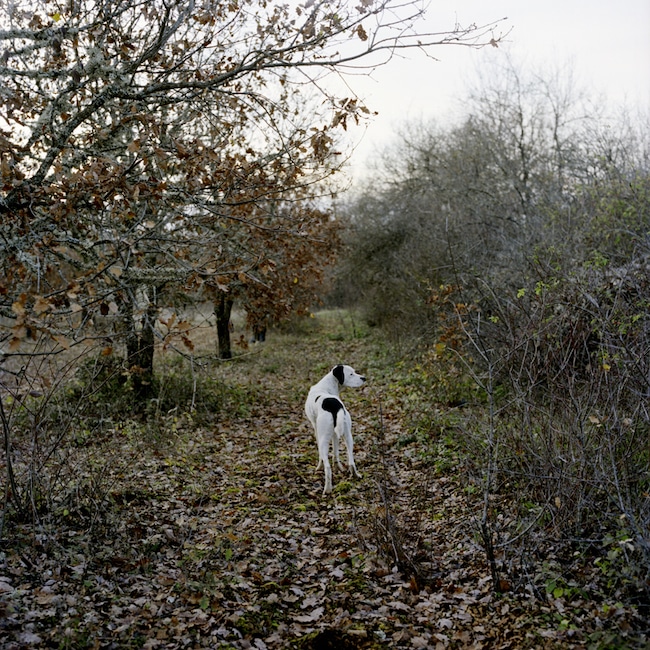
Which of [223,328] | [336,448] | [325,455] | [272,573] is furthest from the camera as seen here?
[223,328]

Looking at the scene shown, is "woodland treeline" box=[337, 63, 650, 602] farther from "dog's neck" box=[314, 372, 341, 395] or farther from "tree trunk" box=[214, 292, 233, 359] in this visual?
"tree trunk" box=[214, 292, 233, 359]

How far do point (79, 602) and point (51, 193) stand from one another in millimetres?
3420

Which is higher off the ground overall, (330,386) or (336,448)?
(330,386)

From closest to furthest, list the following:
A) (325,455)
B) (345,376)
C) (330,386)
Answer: (325,455)
(330,386)
(345,376)

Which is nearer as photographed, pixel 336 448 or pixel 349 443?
pixel 349 443

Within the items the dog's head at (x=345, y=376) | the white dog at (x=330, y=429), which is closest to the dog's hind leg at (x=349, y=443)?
the white dog at (x=330, y=429)

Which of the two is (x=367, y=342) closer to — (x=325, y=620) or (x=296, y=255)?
(x=296, y=255)

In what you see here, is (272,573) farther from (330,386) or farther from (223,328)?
(223,328)

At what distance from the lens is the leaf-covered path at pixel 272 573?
4336 mm

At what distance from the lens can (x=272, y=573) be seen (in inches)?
215

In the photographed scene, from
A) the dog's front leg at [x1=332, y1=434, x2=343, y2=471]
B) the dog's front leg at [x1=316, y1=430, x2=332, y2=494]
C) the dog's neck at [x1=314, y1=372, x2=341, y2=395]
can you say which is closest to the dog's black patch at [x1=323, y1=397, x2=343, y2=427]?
the dog's front leg at [x1=316, y1=430, x2=332, y2=494]

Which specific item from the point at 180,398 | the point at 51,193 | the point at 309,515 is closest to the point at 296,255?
the point at 180,398

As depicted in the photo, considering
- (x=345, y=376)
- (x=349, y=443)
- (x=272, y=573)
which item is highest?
(x=345, y=376)

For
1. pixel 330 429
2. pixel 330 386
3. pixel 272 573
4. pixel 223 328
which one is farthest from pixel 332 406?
pixel 223 328
